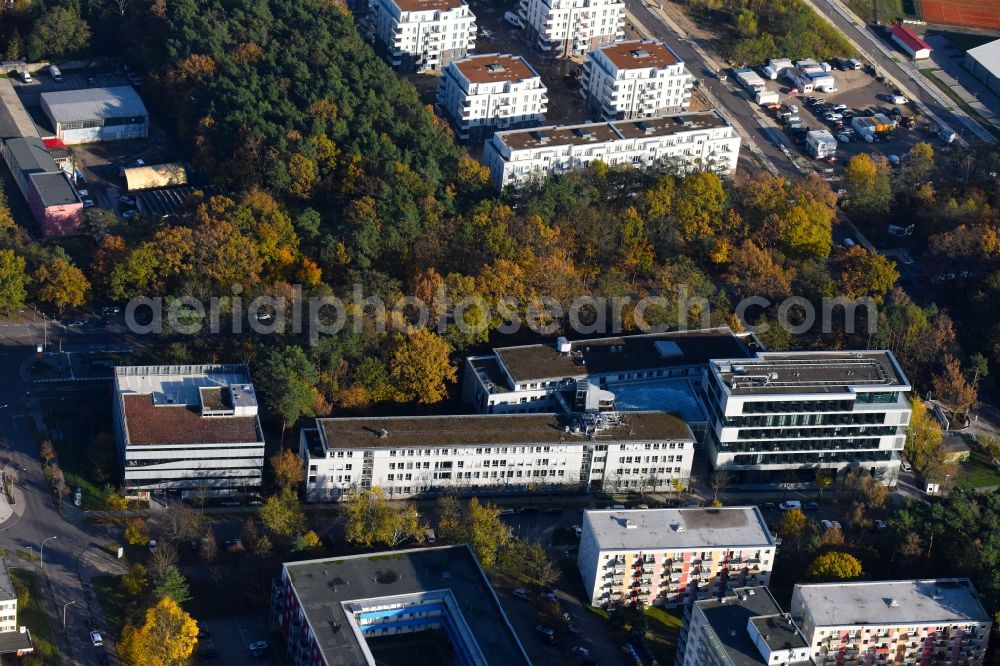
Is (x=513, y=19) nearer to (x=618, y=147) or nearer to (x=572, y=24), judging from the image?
(x=572, y=24)

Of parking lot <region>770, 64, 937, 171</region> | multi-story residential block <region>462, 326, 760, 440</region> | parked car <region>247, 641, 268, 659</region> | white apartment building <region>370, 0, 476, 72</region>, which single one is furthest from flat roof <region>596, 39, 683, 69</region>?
parked car <region>247, 641, 268, 659</region>

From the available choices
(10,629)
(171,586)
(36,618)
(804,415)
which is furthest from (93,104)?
(804,415)

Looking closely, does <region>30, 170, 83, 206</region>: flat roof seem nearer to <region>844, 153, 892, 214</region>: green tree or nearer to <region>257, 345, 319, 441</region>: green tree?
<region>257, 345, 319, 441</region>: green tree

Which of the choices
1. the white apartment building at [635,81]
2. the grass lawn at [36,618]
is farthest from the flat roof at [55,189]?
the white apartment building at [635,81]

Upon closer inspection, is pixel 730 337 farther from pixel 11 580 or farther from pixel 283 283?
pixel 11 580

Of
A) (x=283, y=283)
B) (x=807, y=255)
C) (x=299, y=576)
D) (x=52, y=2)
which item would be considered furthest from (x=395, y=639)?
(x=52, y=2)

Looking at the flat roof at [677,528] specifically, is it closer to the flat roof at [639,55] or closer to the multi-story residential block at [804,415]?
the multi-story residential block at [804,415]
